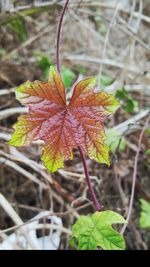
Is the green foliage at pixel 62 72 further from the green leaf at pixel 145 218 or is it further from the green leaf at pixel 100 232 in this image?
the green leaf at pixel 100 232

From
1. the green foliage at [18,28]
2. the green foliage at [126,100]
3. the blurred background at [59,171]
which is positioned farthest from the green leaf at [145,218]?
the green foliage at [18,28]

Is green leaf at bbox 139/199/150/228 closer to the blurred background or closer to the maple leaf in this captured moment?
the blurred background

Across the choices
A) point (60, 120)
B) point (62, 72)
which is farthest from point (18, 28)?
point (60, 120)

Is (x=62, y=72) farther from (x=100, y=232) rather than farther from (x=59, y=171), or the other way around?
(x=100, y=232)

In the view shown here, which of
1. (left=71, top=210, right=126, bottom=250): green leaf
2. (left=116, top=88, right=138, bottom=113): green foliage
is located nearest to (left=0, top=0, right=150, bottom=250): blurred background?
(left=116, top=88, right=138, bottom=113): green foliage

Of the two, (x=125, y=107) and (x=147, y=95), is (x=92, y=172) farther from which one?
(x=147, y=95)

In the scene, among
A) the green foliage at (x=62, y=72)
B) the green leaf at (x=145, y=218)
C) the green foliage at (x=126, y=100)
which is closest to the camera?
the green leaf at (x=145, y=218)
